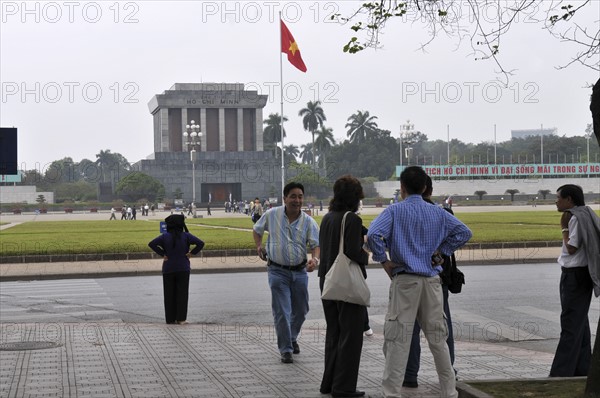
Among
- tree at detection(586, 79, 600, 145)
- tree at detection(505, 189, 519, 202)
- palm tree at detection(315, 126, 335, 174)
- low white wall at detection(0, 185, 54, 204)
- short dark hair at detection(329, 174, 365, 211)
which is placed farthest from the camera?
palm tree at detection(315, 126, 335, 174)

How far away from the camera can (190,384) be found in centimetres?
746

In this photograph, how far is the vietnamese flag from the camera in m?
39.8

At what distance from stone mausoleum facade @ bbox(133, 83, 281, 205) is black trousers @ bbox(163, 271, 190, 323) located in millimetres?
93538

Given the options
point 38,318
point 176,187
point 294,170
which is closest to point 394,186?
point 294,170

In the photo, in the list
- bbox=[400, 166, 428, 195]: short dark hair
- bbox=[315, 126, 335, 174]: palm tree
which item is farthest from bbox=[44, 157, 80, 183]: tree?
bbox=[400, 166, 428, 195]: short dark hair

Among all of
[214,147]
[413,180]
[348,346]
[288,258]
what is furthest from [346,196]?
[214,147]

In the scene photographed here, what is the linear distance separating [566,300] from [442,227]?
1773mm

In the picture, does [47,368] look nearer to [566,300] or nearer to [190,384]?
[190,384]

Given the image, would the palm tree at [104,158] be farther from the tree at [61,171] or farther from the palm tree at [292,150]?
the palm tree at [292,150]

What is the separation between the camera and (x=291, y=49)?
39906mm

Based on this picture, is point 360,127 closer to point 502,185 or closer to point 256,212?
point 502,185

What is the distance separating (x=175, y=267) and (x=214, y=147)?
11196 centimetres

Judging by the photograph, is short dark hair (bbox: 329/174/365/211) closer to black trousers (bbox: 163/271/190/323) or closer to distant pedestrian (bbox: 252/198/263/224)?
black trousers (bbox: 163/271/190/323)

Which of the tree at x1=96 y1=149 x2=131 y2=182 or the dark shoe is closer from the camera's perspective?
the dark shoe
